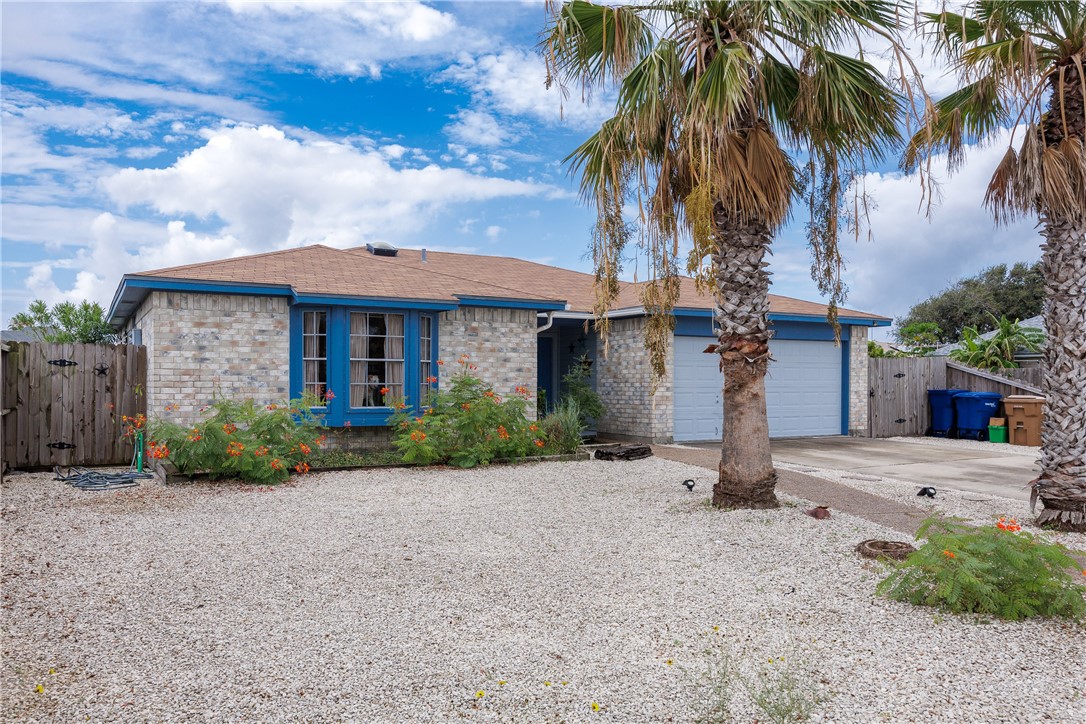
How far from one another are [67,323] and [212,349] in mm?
20300

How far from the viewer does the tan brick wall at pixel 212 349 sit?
1130cm

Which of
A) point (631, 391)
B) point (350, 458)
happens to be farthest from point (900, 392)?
point (350, 458)

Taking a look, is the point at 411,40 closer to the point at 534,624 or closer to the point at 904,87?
the point at 904,87

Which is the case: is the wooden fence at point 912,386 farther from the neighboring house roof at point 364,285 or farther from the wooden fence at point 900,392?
the neighboring house roof at point 364,285

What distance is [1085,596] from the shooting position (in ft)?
17.6

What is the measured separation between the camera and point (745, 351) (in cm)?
786

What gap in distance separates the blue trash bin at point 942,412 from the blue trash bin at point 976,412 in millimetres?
202

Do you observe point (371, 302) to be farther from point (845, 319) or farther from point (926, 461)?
point (845, 319)

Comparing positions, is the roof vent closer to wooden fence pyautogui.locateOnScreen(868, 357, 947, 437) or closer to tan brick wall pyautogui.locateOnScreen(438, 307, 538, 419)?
tan brick wall pyautogui.locateOnScreen(438, 307, 538, 419)

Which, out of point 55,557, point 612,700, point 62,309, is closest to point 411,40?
point 55,557

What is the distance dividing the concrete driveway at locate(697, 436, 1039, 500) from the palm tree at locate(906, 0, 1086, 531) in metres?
2.33

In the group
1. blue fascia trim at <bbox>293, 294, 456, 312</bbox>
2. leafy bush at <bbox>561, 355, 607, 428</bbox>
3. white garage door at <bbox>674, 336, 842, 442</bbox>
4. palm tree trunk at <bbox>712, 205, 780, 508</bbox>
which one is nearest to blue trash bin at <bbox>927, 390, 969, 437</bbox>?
white garage door at <bbox>674, 336, 842, 442</bbox>

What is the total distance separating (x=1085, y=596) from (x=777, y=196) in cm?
446

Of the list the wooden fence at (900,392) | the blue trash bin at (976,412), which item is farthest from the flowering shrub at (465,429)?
the blue trash bin at (976,412)
